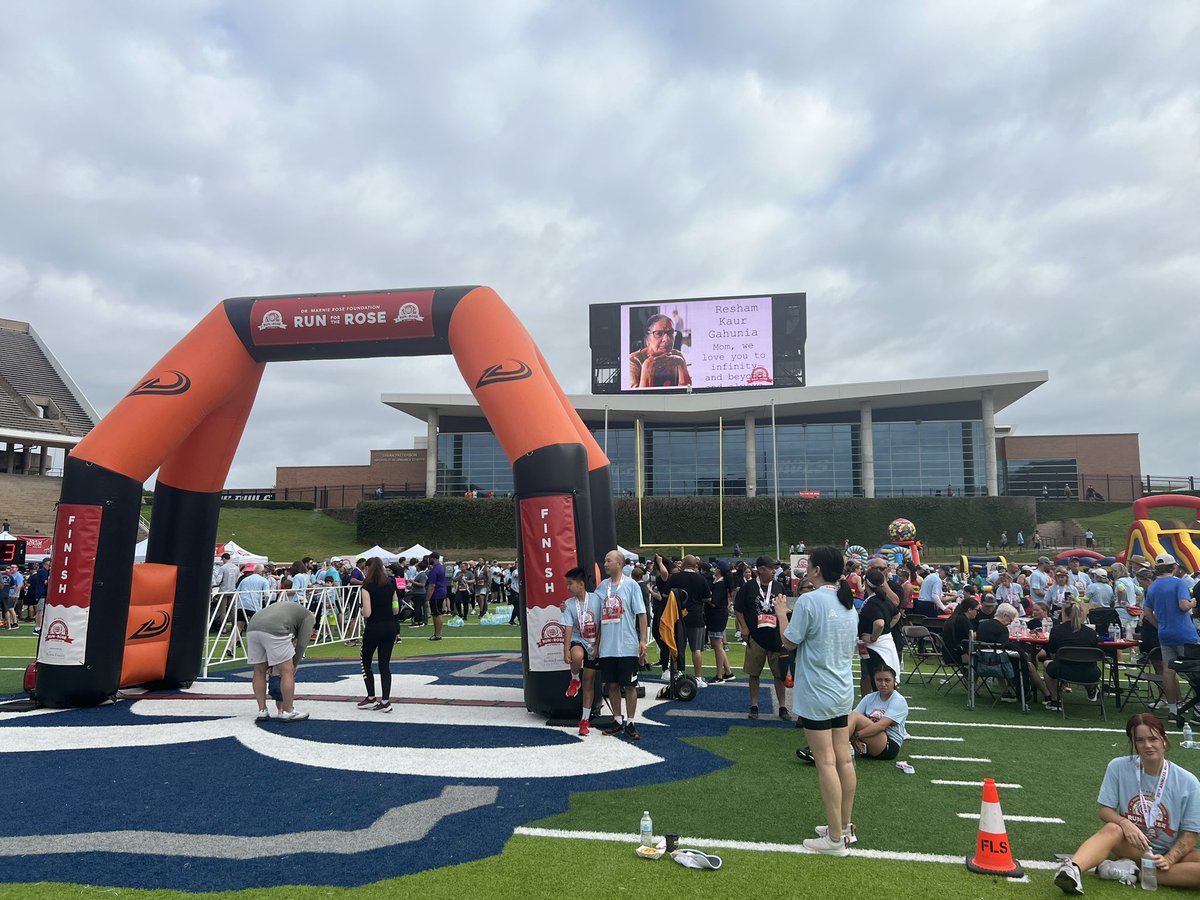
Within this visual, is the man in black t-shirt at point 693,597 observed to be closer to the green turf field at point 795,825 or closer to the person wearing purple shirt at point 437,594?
the green turf field at point 795,825

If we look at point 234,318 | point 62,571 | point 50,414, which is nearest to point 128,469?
point 62,571

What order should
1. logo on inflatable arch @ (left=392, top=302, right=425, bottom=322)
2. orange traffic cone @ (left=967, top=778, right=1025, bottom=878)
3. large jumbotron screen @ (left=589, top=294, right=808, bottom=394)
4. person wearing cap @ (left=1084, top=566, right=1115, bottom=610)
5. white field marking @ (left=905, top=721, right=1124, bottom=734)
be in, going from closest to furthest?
1. orange traffic cone @ (left=967, top=778, right=1025, bottom=878)
2. white field marking @ (left=905, top=721, right=1124, bottom=734)
3. logo on inflatable arch @ (left=392, top=302, right=425, bottom=322)
4. person wearing cap @ (left=1084, top=566, right=1115, bottom=610)
5. large jumbotron screen @ (left=589, top=294, right=808, bottom=394)

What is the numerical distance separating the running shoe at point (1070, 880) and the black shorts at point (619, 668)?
4.00 meters

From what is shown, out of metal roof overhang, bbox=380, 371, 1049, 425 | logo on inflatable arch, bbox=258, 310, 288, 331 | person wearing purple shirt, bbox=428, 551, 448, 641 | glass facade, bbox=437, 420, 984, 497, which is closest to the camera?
logo on inflatable arch, bbox=258, 310, 288, 331

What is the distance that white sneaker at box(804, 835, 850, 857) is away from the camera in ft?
14.6

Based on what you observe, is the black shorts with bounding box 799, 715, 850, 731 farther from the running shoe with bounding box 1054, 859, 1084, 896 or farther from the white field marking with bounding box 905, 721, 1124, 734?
the white field marking with bounding box 905, 721, 1124, 734

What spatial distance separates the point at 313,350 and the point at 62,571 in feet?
12.1

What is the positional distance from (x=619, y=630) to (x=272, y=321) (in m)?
5.86

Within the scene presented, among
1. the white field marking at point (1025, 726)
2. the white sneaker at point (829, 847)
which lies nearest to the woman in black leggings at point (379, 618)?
the white sneaker at point (829, 847)

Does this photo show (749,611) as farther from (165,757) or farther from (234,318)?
(234,318)

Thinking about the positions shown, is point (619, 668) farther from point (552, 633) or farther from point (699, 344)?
point (699, 344)

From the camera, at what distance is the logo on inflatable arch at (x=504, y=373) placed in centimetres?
881

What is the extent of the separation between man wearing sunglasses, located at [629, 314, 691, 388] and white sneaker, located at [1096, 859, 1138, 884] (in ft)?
135

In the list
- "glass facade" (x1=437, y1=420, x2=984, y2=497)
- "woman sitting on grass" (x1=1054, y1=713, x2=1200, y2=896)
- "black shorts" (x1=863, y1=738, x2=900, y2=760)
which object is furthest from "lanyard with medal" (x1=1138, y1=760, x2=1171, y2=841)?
"glass facade" (x1=437, y1=420, x2=984, y2=497)
